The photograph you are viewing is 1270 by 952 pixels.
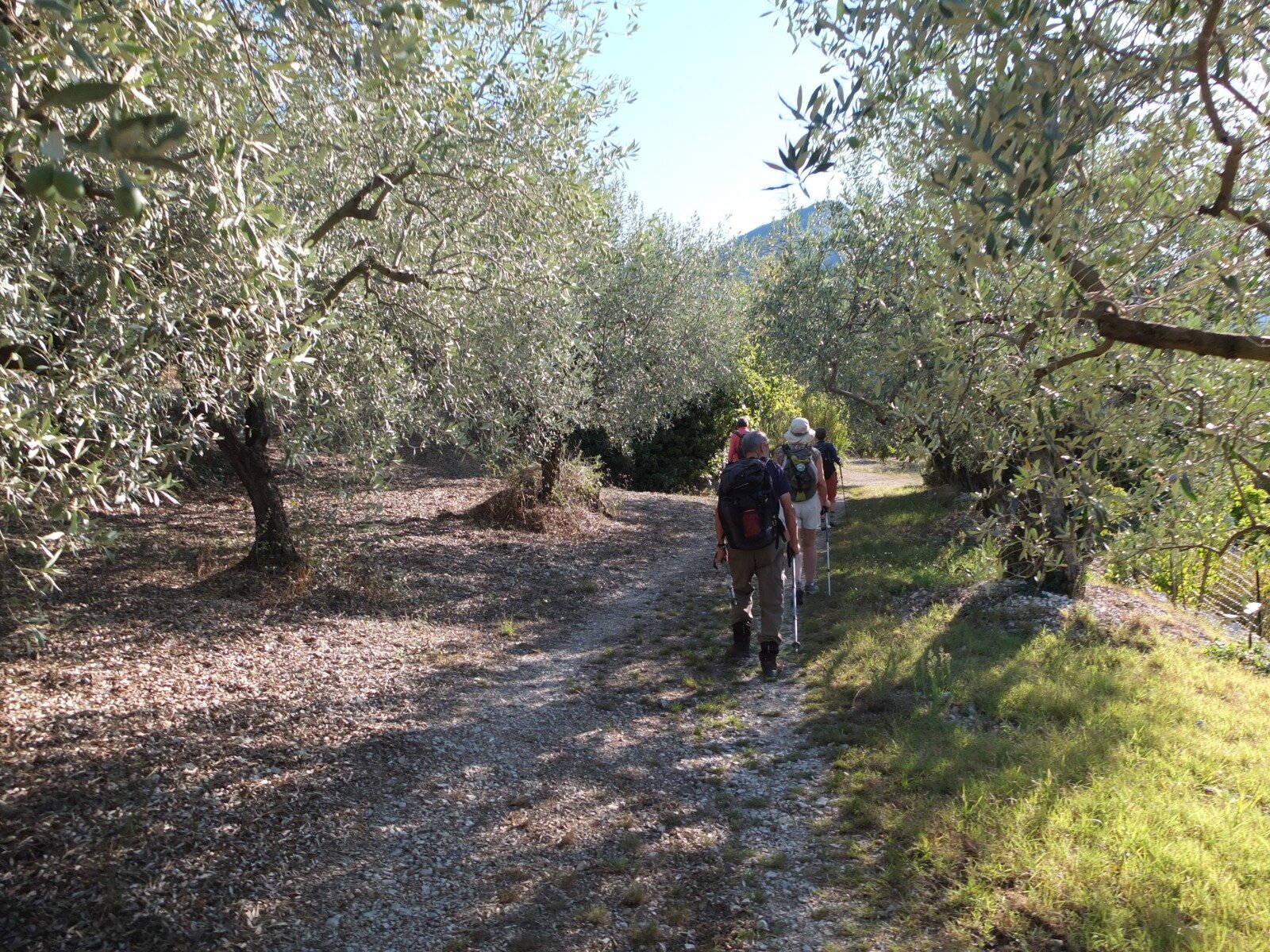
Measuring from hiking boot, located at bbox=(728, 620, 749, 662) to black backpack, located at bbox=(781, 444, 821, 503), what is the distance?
1979 millimetres

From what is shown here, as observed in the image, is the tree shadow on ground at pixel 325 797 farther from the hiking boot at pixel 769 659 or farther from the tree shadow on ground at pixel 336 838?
the hiking boot at pixel 769 659

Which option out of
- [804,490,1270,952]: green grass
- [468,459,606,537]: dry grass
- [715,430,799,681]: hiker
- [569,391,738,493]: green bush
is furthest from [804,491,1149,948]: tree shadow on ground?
[569,391,738,493]: green bush

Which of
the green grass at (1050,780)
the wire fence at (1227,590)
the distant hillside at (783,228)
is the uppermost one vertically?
the distant hillside at (783,228)

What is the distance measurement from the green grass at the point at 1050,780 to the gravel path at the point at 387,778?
425 millimetres

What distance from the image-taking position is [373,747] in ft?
19.4

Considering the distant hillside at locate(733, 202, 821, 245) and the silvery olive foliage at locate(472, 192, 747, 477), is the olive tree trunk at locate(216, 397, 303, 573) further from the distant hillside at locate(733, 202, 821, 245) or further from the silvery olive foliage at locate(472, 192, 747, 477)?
the distant hillside at locate(733, 202, 821, 245)

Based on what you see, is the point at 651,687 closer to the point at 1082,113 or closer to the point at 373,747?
the point at 373,747

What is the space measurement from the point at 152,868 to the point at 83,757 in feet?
4.41

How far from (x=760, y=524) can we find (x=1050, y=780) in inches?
122

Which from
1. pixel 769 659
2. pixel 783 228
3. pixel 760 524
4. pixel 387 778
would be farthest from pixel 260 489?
pixel 783 228

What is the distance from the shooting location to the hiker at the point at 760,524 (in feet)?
24.3

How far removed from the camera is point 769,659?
7.64 m

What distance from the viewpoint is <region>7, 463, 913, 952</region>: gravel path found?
4.07 meters

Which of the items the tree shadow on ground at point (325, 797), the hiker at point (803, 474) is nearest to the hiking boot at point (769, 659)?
the tree shadow on ground at point (325, 797)
